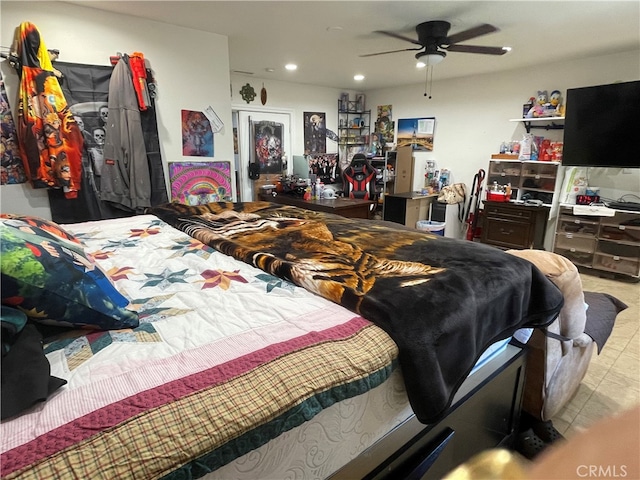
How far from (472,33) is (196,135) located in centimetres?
242

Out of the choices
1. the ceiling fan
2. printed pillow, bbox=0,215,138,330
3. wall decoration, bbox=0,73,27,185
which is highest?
the ceiling fan

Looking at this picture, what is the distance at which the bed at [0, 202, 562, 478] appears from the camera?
654mm

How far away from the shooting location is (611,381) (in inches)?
85.8

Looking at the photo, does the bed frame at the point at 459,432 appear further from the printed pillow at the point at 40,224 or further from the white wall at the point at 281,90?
the white wall at the point at 281,90

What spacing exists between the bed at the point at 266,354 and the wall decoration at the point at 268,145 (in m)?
3.80

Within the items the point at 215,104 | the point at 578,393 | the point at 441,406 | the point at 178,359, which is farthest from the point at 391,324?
the point at 215,104

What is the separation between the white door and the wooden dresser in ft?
9.92

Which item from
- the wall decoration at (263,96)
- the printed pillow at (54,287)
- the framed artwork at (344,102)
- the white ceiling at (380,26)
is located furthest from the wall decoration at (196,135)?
the framed artwork at (344,102)

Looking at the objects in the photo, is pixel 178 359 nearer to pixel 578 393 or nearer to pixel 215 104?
pixel 578 393

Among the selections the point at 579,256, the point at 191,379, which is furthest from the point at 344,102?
the point at 191,379

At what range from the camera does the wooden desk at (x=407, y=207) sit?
5211mm

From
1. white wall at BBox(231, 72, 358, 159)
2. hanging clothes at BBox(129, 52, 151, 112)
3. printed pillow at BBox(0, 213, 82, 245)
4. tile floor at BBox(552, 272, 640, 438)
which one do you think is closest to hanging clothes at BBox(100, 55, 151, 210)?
hanging clothes at BBox(129, 52, 151, 112)

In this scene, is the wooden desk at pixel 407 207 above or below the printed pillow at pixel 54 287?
below

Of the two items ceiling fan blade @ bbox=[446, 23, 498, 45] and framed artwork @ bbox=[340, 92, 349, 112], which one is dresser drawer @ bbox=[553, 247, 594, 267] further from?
framed artwork @ bbox=[340, 92, 349, 112]
